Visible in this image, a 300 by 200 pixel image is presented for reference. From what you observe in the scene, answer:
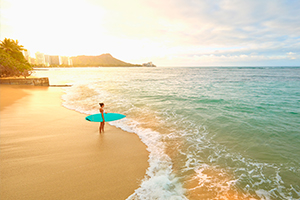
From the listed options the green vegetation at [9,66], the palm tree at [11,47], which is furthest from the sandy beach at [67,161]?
the palm tree at [11,47]

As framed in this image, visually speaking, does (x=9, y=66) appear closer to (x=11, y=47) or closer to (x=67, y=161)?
(x=11, y=47)

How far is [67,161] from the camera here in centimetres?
586

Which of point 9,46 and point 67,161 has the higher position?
point 9,46

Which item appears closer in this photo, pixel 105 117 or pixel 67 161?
pixel 67 161

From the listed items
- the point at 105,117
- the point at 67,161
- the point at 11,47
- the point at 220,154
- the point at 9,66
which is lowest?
the point at 220,154

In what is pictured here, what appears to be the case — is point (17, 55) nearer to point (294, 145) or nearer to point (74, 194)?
point (74, 194)

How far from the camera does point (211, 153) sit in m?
6.90

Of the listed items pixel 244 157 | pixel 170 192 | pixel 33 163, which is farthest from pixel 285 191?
pixel 33 163

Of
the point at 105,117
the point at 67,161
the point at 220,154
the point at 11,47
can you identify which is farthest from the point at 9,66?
the point at 220,154

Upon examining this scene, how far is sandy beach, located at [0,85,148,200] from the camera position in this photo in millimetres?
4473

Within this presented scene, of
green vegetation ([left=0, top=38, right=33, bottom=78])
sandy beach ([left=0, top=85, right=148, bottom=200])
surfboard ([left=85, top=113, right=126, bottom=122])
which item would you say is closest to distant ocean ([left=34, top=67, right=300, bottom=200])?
sandy beach ([left=0, top=85, right=148, bottom=200])

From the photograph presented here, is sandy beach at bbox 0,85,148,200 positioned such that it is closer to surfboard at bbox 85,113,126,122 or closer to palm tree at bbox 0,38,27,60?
surfboard at bbox 85,113,126,122

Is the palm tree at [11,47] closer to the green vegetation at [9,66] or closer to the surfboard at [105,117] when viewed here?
the green vegetation at [9,66]

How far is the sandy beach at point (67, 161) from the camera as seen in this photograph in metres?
4.47
